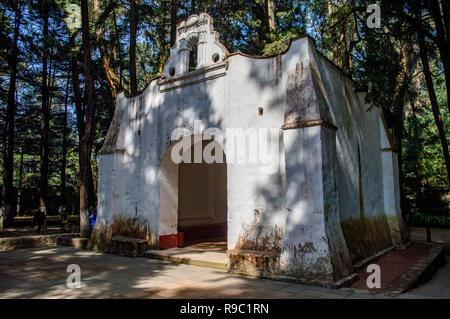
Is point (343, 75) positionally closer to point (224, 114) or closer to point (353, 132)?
point (353, 132)

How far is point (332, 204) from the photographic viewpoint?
6270 mm

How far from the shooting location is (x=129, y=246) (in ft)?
29.6

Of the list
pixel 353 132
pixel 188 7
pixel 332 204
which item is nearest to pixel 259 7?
pixel 188 7

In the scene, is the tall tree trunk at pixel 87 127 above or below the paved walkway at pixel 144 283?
above

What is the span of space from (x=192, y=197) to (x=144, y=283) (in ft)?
18.8

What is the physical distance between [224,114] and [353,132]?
3486mm

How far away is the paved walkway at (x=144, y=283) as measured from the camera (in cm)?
542

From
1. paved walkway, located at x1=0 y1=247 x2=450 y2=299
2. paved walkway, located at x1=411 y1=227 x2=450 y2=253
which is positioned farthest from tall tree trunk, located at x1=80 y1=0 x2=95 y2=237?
paved walkway, located at x1=411 y1=227 x2=450 y2=253

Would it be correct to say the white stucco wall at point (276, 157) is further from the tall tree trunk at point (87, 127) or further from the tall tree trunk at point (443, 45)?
the tall tree trunk at point (443, 45)

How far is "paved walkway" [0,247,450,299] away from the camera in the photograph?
17.8 feet

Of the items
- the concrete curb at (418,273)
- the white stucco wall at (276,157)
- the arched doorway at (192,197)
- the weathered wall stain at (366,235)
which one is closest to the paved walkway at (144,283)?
the concrete curb at (418,273)

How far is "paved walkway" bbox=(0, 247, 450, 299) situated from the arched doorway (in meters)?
1.47

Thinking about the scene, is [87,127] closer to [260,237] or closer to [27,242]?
[27,242]

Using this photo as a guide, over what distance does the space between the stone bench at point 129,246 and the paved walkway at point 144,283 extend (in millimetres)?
311
